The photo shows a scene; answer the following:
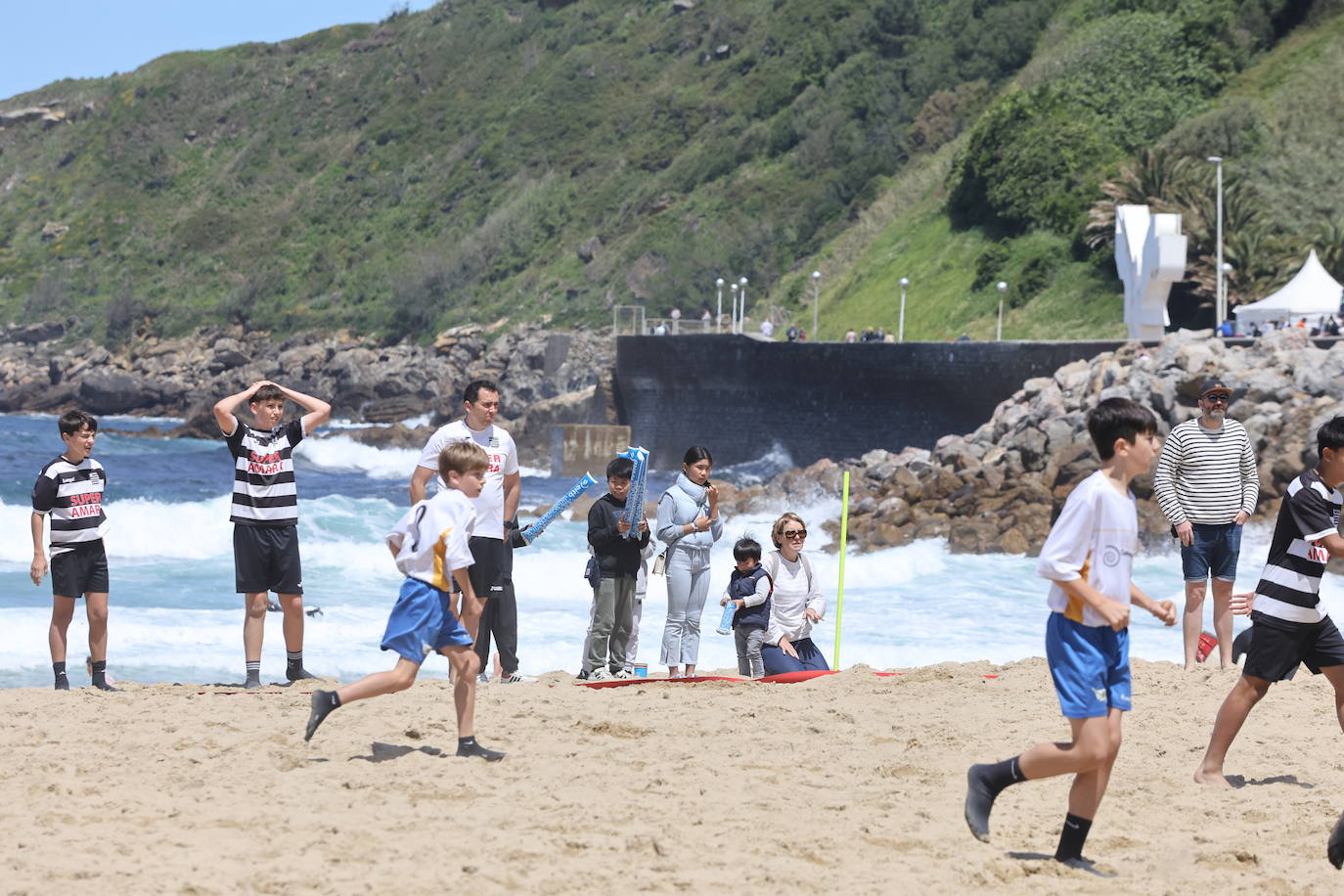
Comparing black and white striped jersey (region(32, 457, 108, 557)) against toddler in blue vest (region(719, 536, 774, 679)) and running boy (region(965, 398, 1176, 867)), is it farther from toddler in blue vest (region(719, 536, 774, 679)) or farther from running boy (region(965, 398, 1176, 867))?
running boy (region(965, 398, 1176, 867))

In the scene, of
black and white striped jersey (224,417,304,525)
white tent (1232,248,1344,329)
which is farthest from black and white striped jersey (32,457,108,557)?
white tent (1232,248,1344,329)

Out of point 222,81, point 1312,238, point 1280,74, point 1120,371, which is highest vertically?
point 222,81

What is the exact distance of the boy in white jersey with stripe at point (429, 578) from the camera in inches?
226

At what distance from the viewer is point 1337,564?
16797 mm

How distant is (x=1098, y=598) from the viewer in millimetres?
4473

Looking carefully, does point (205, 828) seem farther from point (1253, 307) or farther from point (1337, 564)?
point (1253, 307)

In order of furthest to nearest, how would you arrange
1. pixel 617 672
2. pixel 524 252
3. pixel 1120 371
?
pixel 524 252, pixel 1120 371, pixel 617 672

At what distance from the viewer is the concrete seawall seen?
102 feet

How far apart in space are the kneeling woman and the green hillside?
33240 mm

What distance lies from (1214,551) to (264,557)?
5134 millimetres

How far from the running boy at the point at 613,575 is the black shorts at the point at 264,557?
1849 mm

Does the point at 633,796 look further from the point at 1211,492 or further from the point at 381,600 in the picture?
the point at 381,600

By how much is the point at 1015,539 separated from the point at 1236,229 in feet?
66.8

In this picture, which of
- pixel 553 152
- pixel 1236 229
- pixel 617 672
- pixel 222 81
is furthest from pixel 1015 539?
pixel 222 81
